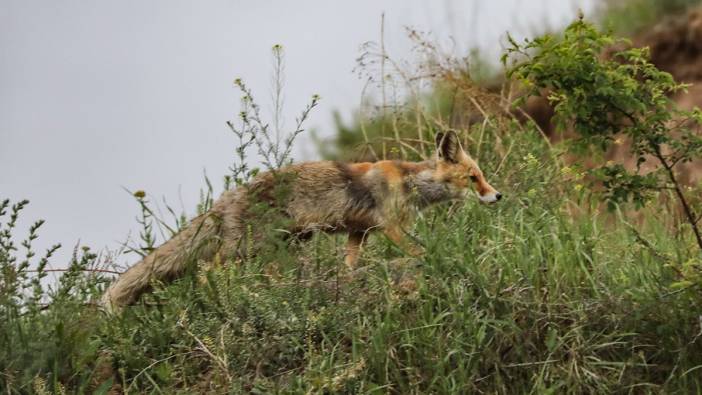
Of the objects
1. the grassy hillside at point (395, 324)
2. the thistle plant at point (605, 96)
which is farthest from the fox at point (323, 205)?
→ the thistle plant at point (605, 96)

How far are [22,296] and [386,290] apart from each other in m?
2.10

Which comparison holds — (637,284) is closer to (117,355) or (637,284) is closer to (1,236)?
(117,355)

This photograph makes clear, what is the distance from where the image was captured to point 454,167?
862cm

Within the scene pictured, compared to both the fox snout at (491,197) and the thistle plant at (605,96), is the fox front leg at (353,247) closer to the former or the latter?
the fox snout at (491,197)

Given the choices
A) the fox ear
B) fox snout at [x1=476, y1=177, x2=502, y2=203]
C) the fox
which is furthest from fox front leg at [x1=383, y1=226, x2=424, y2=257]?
the fox ear

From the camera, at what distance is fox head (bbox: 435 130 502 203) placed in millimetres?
8547

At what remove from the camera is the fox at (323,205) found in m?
7.27

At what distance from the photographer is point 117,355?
647 centimetres

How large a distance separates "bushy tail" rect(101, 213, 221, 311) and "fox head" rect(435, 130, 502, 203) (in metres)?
1.93

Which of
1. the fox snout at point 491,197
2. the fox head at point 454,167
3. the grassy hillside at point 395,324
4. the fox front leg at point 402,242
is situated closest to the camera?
the grassy hillside at point 395,324

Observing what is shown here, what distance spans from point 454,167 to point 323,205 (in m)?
1.22

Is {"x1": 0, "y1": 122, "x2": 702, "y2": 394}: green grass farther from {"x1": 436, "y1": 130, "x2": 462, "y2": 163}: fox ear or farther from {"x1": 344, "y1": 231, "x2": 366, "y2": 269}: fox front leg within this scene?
{"x1": 436, "y1": 130, "x2": 462, "y2": 163}: fox ear

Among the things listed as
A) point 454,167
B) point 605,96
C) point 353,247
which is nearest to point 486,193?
point 454,167

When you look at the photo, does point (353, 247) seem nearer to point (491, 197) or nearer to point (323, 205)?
point (323, 205)
